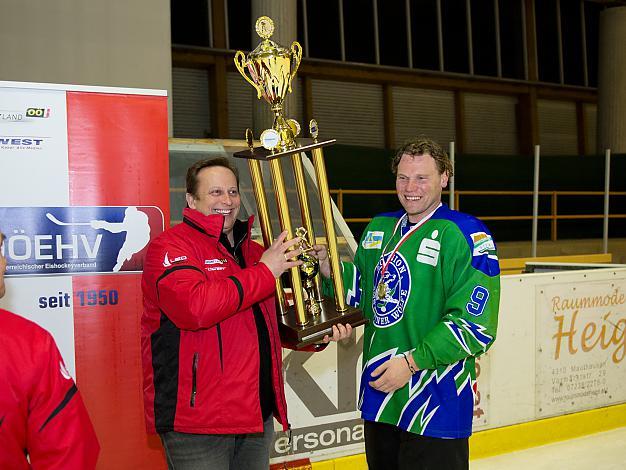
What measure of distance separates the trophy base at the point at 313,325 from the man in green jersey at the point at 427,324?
0.03 m

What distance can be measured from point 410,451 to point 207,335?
69 centimetres

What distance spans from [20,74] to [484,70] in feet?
37.2

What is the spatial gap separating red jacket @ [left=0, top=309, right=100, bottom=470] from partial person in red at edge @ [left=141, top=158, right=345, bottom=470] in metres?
0.55

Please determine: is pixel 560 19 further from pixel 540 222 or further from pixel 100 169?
pixel 100 169

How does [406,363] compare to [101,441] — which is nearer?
[406,363]

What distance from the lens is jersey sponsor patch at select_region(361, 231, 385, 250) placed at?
2.10 m

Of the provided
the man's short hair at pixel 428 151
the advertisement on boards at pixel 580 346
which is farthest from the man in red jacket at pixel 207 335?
the advertisement on boards at pixel 580 346

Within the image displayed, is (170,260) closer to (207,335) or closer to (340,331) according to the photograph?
(207,335)

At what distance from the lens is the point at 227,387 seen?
178cm

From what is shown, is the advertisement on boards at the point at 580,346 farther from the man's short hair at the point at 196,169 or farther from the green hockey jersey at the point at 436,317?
the man's short hair at the point at 196,169

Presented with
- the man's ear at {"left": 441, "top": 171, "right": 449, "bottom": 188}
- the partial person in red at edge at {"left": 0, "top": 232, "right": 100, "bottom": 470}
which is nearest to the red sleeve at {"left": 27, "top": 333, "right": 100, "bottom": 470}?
the partial person in red at edge at {"left": 0, "top": 232, "right": 100, "bottom": 470}

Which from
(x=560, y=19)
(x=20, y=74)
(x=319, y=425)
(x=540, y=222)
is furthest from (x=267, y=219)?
(x=560, y=19)

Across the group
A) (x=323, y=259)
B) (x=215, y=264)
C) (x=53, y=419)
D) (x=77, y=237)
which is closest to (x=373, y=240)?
(x=323, y=259)

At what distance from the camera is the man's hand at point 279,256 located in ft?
5.93
